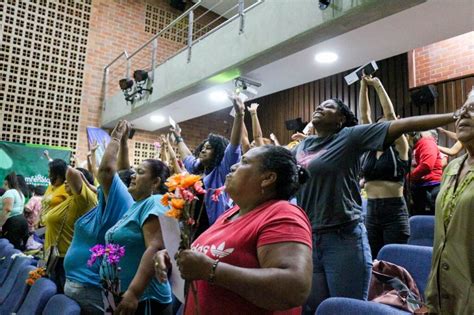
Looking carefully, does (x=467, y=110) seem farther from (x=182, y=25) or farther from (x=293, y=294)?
(x=182, y=25)

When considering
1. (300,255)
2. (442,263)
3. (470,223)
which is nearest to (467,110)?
(470,223)

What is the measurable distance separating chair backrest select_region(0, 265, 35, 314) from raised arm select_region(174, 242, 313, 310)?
2.10 m

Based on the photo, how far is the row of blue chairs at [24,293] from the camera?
180 cm

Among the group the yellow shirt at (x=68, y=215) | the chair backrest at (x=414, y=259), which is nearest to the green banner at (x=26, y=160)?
the yellow shirt at (x=68, y=215)

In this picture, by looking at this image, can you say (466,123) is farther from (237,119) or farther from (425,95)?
(425,95)

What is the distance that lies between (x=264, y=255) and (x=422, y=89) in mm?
4964

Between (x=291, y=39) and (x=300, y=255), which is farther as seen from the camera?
(x=291, y=39)

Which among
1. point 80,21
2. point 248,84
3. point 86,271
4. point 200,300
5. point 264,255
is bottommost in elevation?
point 86,271

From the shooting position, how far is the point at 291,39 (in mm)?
3625

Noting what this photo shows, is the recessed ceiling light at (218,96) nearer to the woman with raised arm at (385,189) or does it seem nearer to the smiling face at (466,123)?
the woman with raised arm at (385,189)

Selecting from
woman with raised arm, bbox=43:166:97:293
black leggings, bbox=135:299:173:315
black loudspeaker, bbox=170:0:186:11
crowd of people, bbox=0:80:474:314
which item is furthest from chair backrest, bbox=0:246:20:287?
black loudspeaker, bbox=170:0:186:11

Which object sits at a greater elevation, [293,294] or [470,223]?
[470,223]

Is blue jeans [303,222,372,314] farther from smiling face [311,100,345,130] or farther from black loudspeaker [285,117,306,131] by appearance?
black loudspeaker [285,117,306,131]

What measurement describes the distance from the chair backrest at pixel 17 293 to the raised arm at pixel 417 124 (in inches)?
91.5
